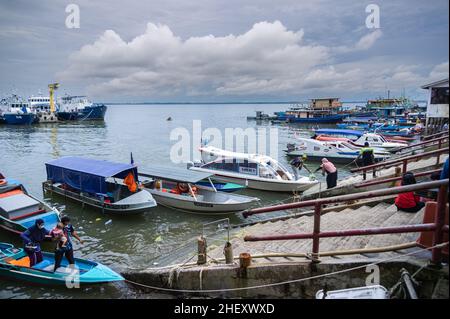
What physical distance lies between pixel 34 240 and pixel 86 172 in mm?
6879

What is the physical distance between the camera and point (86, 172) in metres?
16.6

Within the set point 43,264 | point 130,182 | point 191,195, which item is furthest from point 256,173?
point 43,264

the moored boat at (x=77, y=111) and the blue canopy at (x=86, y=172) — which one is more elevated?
the moored boat at (x=77, y=111)

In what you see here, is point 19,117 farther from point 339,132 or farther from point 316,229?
point 316,229

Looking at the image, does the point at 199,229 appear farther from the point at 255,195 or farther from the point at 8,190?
the point at 8,190

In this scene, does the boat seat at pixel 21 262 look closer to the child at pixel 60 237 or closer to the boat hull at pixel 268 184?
the child at pixel 60 237

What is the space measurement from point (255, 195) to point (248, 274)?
14.1m

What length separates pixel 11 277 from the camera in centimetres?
995

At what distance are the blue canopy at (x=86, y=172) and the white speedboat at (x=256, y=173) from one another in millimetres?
6753

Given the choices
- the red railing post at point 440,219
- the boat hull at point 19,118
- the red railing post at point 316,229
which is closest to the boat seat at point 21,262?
the red railing post at point 316,229

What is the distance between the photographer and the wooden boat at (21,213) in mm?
12734

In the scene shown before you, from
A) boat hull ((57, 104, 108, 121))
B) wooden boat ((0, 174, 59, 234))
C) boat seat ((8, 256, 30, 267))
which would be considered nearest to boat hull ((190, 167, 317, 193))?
wooden boat ((0, 174, 59, 234))

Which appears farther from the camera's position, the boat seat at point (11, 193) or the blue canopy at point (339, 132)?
the blue canopy at point (339, 132)

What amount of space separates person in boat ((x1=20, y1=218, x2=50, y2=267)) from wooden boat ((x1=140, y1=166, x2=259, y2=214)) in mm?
6840
